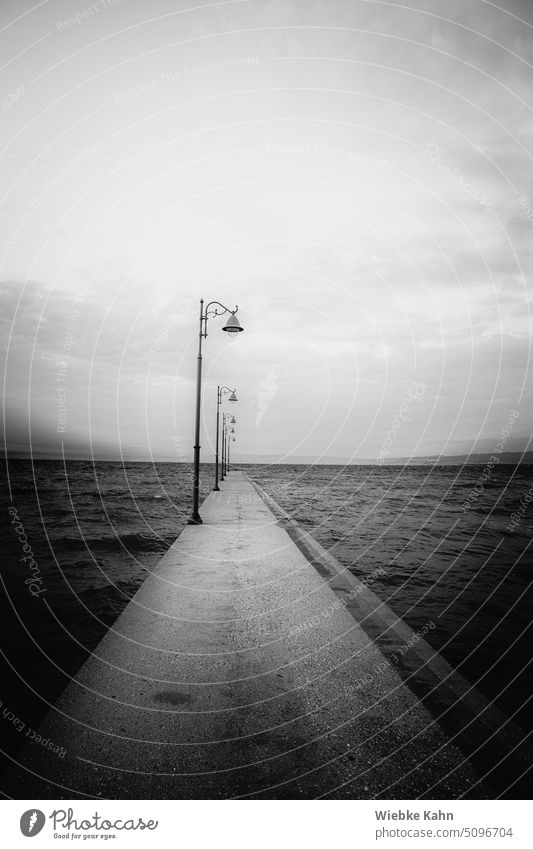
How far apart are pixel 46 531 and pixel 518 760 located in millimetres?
17131

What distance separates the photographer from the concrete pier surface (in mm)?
2787

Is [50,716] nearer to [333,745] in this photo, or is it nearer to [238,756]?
[238,756]

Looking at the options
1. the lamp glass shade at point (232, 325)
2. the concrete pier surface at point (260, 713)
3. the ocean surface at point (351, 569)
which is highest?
the lamp glass shade at point (232, 325)

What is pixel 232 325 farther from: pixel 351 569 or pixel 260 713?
pixel 260 713

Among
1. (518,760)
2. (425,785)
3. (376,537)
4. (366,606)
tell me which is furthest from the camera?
(376,537)

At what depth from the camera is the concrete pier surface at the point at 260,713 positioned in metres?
2.79

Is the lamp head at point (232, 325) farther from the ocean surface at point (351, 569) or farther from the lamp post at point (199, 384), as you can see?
the ocean surface at point (351, 569)

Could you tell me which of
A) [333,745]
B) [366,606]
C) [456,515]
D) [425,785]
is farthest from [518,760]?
[456,515]

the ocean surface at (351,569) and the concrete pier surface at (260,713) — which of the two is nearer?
the concrete pier surface at (260,713)

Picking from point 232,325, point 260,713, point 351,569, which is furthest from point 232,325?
point 260,713

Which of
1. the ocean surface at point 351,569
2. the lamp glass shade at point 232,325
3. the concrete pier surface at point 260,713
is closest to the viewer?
the concrete pier surface at point 260,713

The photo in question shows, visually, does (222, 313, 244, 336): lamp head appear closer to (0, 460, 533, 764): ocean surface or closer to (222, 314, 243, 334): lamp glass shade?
(222, 314, 243, 334): lamp glass shade

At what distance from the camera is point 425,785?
2.80 m

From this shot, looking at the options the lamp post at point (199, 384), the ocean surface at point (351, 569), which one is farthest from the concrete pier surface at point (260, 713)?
the lamp post at point (199, 384)
